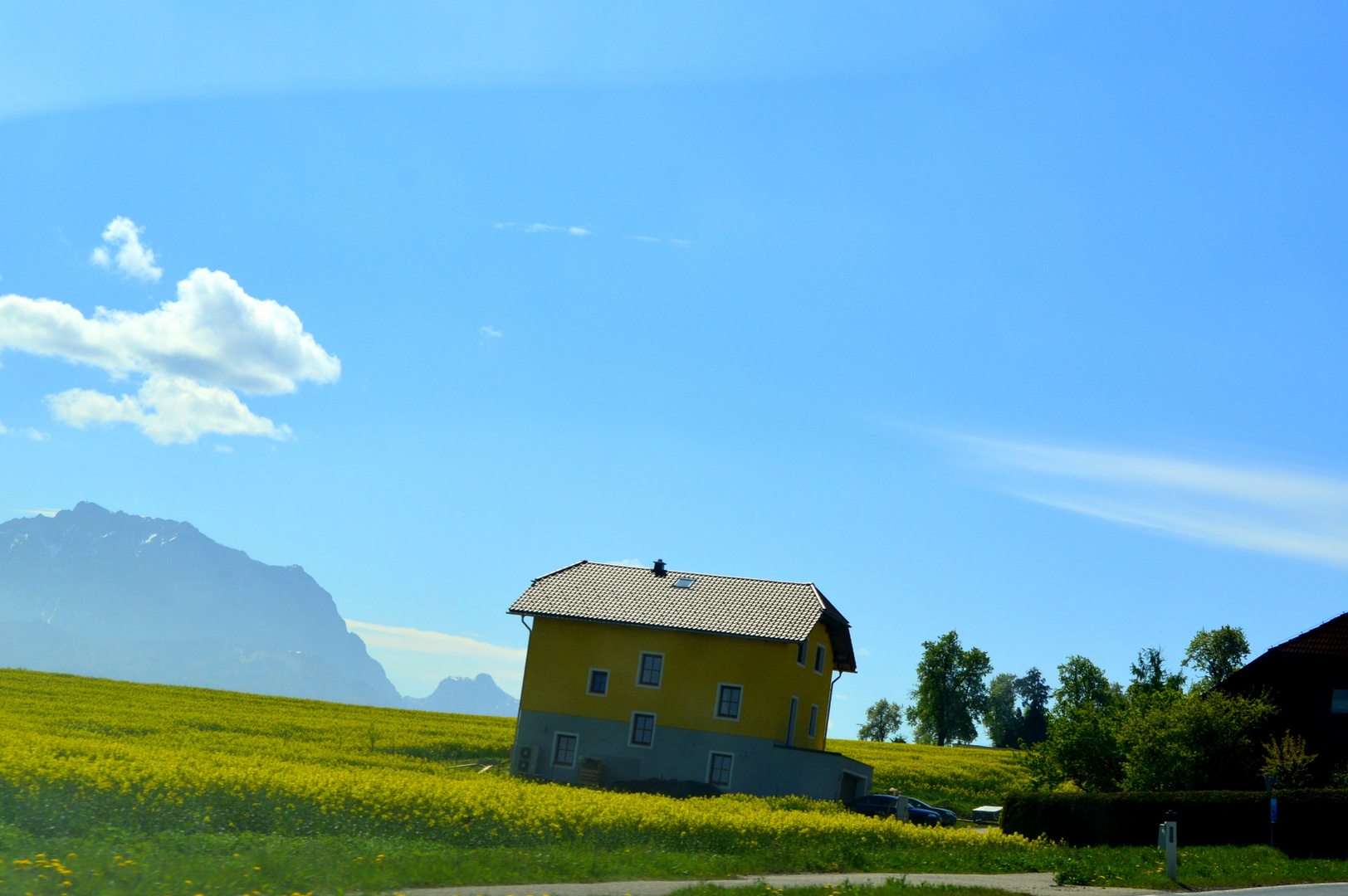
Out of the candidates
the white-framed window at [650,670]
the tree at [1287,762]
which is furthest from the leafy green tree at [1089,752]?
the white-framed window at [650,670]

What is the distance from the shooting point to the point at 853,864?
812 inches

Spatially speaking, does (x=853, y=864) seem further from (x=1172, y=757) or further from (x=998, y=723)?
(x=998, y=723)

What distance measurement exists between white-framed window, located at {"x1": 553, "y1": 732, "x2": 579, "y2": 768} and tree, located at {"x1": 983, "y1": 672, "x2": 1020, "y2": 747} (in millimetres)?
70433

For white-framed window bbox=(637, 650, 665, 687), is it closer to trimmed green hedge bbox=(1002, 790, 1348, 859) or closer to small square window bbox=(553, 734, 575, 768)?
small square window bbox=(553, 734, 575, 768)

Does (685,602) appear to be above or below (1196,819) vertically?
above

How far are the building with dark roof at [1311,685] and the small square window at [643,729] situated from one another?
2458 centimetres

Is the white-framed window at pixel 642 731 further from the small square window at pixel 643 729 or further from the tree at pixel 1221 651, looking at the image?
the tree at pixel 1221 651

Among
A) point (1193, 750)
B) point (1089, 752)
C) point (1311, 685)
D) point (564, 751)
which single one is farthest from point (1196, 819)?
point (564, 751)

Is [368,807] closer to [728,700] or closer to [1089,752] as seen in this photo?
[728,700]

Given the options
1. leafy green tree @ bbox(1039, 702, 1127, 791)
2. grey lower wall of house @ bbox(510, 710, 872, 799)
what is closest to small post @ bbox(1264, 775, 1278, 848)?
leafy green tree @ bbox(1039, 702, 1127, 791)

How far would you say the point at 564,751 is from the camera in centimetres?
4134

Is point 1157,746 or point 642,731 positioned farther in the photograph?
point 642,731

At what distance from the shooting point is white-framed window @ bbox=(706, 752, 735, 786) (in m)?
39.1

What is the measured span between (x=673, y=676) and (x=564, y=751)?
18.6ft
